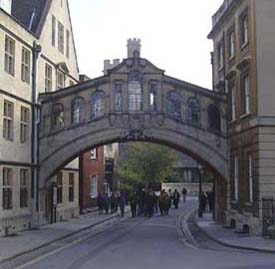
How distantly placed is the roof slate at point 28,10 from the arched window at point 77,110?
4.64 metres

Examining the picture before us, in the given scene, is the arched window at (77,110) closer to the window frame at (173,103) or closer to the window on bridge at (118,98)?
the window on bridge at (118,98)

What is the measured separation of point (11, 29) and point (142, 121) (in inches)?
330

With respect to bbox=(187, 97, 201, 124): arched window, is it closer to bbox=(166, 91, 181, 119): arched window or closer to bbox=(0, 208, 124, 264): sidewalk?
bbox=(166, 91, 181, 119): arched window

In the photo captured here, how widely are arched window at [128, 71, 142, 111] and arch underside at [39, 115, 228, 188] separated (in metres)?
0.57

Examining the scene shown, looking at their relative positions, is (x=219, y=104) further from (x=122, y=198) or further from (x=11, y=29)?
(x=122, y=198)

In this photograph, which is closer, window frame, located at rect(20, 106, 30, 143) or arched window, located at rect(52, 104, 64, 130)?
window frame, located at rect(20, 106, 30, 143)

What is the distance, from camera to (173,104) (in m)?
34.2

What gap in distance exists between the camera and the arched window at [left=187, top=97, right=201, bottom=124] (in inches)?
1345

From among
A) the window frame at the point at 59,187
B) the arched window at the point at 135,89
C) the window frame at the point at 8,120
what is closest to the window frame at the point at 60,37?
the arched window at the point at 135,89

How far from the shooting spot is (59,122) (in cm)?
3506

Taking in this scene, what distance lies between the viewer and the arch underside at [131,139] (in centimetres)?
3375

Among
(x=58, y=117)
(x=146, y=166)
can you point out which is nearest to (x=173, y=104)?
(x=58, y=117)

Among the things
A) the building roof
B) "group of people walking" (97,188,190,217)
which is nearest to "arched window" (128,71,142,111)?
the building roof

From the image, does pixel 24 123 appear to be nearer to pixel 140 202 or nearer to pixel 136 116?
pixel 136 116
